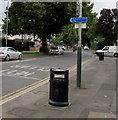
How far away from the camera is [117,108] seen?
581cm

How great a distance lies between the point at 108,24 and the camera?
1674 inches

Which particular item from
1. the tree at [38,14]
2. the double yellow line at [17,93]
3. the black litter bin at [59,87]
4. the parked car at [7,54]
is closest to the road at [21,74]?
the double yellow line at [17,93]

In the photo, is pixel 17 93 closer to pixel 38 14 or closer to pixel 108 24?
pixel 38 14

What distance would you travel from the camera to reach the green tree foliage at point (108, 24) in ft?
140

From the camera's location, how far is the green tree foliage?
140 ft

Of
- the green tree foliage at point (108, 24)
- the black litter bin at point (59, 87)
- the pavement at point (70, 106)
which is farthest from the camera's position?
the green tree foliage at point (108, 24)

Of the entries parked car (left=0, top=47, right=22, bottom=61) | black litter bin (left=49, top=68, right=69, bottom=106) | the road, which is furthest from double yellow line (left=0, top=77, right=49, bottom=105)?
parked car (left=0, top=47, right=22, bottom=61)

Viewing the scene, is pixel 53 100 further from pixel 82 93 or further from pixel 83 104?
pixel 82 93

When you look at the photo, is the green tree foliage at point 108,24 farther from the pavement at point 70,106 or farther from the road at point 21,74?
the pavement at point 70,106

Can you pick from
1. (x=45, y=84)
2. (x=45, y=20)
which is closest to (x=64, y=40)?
(x=45, y=20)

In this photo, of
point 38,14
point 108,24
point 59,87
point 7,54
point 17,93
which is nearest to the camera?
point 59,87

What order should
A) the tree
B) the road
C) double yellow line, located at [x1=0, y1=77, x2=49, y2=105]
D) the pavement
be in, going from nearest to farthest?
1. the pavement
2. double yellow line, located at [x1=0, y1=77, x2=49, y2=105]
3. the road
4. the tree

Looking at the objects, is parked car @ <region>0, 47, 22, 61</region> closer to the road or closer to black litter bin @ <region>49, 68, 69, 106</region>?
the road

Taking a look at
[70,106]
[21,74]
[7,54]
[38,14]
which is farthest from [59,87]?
[38,14]
